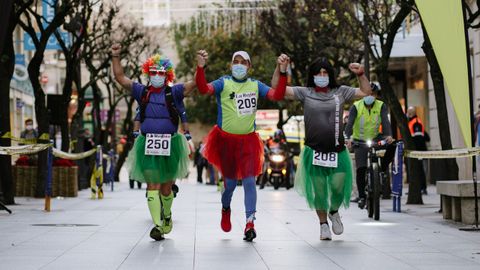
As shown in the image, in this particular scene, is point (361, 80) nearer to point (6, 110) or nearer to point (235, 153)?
point (235, 153)

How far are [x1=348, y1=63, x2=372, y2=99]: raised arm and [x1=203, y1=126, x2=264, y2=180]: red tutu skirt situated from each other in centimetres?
125

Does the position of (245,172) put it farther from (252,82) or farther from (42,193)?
(42,193)

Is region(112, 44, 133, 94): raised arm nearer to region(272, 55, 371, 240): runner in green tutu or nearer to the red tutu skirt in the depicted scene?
the red tutu skirt

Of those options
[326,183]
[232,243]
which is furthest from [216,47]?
[232,243]

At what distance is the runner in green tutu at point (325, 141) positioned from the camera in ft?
39.1

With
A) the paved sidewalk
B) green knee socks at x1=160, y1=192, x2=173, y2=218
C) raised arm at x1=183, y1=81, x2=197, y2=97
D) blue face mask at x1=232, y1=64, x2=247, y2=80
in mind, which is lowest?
the paved sidewalk

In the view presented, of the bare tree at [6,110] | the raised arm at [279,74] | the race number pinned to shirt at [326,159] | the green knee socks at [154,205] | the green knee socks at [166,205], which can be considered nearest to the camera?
the raised arm at [279,74]

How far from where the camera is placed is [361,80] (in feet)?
39.0

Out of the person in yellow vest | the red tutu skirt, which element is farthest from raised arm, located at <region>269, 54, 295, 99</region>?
the person in yellow vest

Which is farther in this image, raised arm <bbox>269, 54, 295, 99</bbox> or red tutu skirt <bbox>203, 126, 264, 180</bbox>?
red tutu skirt <bbox>203, 126, 264, 180</bbox>

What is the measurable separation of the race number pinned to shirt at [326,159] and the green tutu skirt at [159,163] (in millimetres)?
1517

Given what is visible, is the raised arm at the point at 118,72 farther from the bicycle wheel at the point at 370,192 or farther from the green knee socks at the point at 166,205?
the bicycle wheel at the point at 370,192

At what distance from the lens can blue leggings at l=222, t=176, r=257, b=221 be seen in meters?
11.7

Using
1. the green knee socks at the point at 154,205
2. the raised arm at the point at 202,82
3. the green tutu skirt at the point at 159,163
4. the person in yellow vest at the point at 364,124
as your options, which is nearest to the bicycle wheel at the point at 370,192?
the person in yellow vest at the point at 364,124
